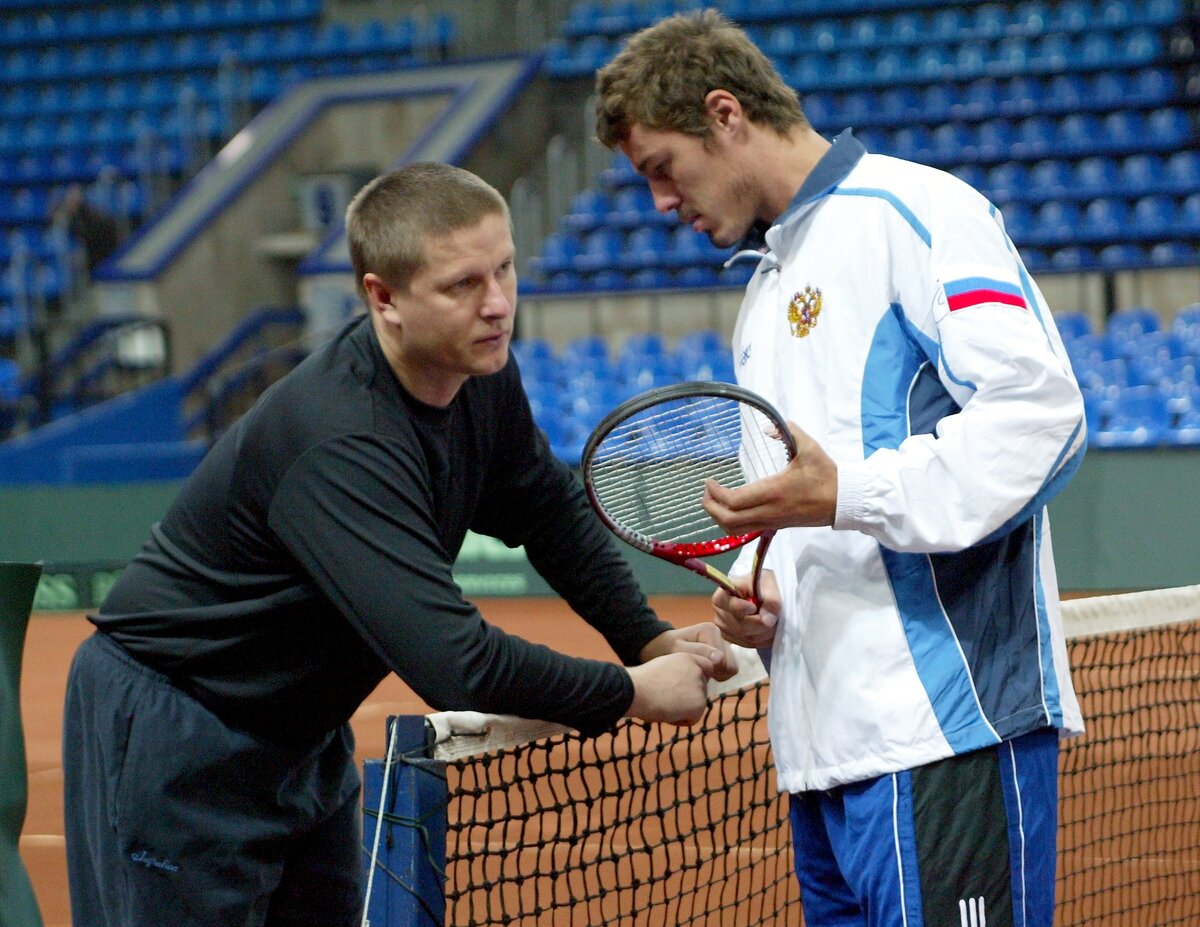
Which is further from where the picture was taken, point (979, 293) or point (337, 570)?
point (337, 570)

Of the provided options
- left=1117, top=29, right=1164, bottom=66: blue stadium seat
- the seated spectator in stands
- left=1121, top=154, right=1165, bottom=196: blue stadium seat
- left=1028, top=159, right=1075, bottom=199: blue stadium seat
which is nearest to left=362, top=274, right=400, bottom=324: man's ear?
left=1028, top=159, right=1075, bottom=199: blue stadium seat

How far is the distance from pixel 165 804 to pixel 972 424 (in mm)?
1474

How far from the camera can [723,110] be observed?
8.32 feet

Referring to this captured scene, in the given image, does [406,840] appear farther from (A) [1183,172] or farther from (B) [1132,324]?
(A) [1183,172]

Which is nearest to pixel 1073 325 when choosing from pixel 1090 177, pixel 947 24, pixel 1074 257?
pixel 1074 257

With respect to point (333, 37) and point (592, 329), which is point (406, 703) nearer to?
point (592, 329)

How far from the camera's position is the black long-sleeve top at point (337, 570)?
7.86 feet

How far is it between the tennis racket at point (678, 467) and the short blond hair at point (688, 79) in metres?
0.48

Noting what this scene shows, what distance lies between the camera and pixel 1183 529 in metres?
9.96

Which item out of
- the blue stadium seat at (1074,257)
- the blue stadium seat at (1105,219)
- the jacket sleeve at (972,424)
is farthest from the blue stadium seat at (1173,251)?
the jacket sleeve at (972,424)

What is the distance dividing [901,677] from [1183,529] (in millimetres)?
8299

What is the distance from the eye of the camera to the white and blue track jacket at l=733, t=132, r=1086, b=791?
2.26 meters

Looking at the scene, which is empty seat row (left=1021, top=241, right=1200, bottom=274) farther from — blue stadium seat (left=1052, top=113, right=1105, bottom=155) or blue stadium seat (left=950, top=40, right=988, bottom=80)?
blue stadium seat (left=950, top=40, right=988, bottom=80)

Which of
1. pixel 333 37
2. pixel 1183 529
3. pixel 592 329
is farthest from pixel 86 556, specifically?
pixel 333 37
